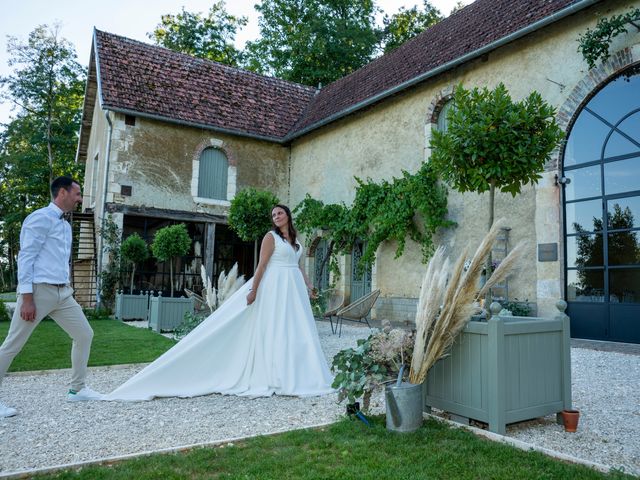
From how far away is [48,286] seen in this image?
12.8 feet

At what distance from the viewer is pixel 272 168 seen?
1577 cm

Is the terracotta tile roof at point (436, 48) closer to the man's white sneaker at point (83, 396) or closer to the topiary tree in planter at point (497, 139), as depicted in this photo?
the topiary tree in planter at point (497, 139)

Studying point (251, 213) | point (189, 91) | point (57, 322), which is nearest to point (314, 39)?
point (189, 91)

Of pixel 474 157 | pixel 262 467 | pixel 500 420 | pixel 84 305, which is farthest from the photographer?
pixel 84 305

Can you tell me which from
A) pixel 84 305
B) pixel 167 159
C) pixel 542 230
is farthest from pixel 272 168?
pixel 542 230

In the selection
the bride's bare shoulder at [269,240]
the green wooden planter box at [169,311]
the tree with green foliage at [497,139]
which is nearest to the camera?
the tree with green foliage at [497,139]

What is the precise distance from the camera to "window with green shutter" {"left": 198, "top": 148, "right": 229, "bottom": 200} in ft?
47.8

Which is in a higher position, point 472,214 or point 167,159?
point 167,159

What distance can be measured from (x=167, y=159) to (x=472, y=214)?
872 centimetres

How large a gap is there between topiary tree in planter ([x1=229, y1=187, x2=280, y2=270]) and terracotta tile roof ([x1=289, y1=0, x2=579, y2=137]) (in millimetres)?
3211

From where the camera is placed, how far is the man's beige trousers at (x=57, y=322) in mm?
3775

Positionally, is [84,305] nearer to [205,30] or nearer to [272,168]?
[272,168]

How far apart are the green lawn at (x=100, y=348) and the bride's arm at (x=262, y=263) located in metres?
2.25

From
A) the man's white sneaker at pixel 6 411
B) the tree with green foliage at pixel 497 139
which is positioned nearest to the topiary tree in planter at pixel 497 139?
the tree with green foliage at pixel 497 139
